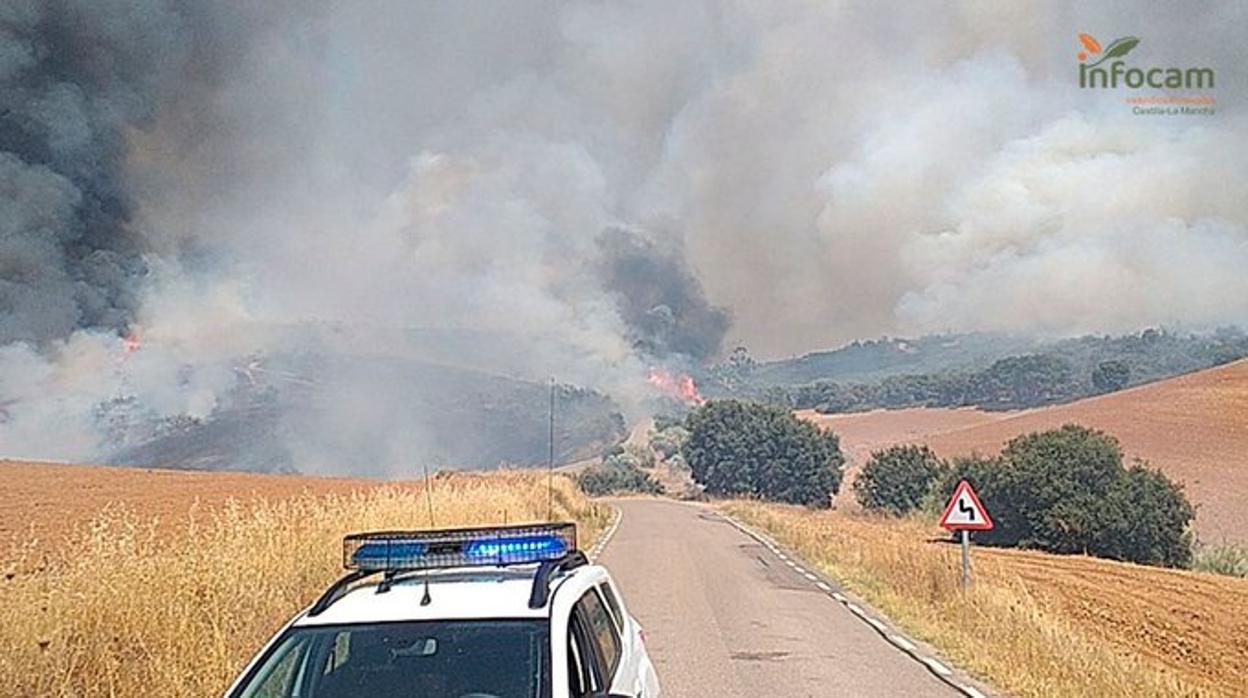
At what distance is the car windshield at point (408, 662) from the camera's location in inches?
188

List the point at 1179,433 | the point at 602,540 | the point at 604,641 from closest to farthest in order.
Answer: the point at 604,641
the point at 602,540
the point at 1179,433

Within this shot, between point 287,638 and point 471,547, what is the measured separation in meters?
0.90

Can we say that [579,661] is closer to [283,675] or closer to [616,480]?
[283,675]

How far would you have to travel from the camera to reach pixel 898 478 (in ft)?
239

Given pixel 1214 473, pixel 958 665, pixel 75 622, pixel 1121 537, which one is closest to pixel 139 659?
pixel 75 622

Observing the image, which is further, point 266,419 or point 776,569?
point 266,419

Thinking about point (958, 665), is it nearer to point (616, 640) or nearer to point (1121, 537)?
point (616, 640)

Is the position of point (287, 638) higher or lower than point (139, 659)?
higher

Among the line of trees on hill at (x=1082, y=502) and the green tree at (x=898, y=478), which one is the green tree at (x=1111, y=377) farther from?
the line of trees on hill at (x=1082, y=502)

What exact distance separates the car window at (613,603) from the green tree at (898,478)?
64747mm

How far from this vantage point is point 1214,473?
233 ft

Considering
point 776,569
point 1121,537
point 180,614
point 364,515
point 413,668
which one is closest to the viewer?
point 413,668

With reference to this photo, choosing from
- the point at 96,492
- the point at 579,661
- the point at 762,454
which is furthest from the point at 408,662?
the point at 762,454

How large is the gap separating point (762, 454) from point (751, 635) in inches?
3289
